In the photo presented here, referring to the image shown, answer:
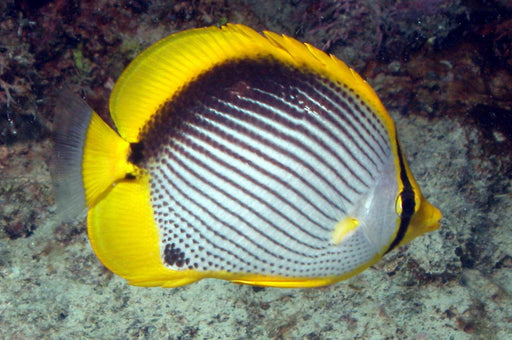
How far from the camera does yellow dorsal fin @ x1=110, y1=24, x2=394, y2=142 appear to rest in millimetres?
1332

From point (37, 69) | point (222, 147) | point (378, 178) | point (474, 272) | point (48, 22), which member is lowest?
point (37, 69)

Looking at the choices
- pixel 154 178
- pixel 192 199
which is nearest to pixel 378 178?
pixel 192 199

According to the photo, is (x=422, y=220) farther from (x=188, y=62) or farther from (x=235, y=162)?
(x=188, y=62)

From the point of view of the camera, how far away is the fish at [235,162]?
4.33ft

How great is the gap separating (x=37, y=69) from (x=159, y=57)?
5.82ft

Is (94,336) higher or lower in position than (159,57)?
lower

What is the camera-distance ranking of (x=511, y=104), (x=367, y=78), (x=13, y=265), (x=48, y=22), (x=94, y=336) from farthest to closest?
(x=367, y=78) < (x=511, y=104) < (x=48, y=22) < (x=13, y=265) < (x=94, y=336)

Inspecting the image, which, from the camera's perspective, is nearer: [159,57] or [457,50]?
[159,57]

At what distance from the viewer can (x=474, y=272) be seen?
99.8 inches

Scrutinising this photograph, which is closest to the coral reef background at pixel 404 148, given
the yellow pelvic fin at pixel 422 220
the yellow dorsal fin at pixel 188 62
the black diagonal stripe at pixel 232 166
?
the yellow pelvic fin at pixel 422 220

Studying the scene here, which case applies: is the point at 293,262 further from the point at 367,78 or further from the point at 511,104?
the point at 511,104

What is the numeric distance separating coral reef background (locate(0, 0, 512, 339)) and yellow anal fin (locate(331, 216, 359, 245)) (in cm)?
106

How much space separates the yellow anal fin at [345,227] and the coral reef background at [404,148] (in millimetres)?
1058

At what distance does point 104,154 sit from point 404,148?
2.18m
